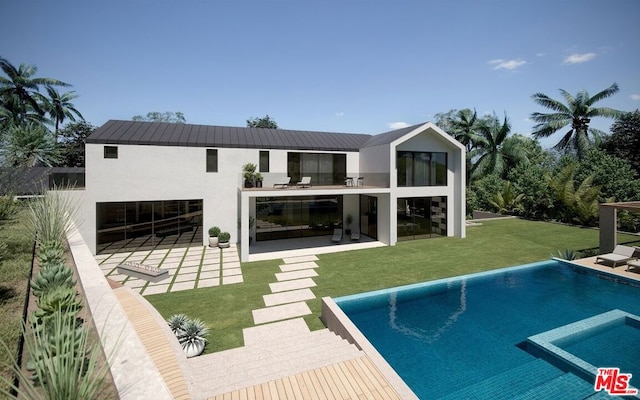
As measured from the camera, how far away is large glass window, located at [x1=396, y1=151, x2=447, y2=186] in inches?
764

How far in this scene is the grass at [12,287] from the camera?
5.05 metres

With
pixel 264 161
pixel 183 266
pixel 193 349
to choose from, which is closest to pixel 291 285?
pixel 193 349

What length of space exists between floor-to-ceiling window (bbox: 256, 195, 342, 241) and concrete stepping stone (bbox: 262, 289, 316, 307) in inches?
348

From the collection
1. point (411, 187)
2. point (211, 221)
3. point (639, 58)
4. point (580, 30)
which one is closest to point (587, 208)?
point (580, 30)

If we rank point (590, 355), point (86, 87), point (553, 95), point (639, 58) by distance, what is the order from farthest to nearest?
point (553, 95), point (639, 58), point (86, 87), point (590, 355)

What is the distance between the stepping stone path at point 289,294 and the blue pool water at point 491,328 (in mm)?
1642

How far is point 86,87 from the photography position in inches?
1041

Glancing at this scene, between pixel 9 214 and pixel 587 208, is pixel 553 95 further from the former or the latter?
pixel 9 214

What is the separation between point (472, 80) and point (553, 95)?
17.2 metres

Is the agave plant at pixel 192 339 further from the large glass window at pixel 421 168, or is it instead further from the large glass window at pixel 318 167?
the large glass window at pixel 421 168

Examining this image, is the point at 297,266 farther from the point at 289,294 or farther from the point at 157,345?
the point at 157,345

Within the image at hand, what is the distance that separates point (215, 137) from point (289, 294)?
12960 millimetres

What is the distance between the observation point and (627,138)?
106 feet

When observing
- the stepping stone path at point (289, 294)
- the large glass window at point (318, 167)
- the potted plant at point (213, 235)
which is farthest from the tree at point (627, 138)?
the potted plant at point (213, 235)
